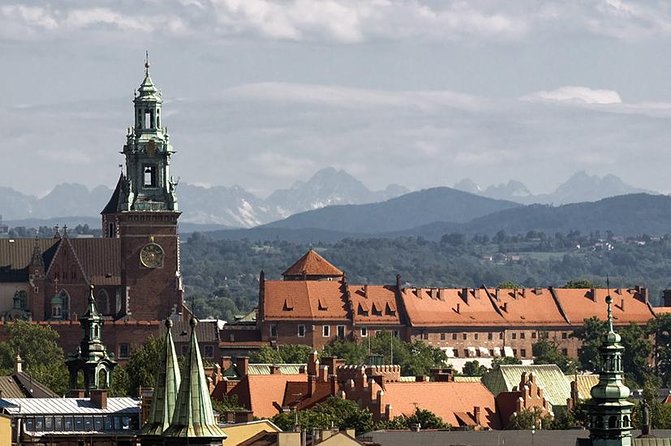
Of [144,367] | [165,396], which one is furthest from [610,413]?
[144,367]

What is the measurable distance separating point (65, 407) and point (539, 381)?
72.0 meters

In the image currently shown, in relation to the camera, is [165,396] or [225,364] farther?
[225,364]

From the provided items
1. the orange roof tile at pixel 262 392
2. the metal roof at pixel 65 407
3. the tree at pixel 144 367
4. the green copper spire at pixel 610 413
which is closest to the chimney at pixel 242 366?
the tree at pixel 144 367

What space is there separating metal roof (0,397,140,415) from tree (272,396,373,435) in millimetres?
17325

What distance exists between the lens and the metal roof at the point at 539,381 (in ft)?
557

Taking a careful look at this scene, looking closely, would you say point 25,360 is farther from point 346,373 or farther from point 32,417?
point 32,417

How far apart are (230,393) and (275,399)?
255 centimetres

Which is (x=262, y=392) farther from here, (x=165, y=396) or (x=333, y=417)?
(x=165, y=396)

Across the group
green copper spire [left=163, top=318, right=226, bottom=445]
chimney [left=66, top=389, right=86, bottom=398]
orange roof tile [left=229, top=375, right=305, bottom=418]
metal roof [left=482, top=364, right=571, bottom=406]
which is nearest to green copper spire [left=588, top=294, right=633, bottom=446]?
green copper spire [left=163, top=318, right=226, bottom=445]

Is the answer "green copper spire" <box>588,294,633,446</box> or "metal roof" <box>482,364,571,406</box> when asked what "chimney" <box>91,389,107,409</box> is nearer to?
"green copper spire" <box>588,294,633,446</box>

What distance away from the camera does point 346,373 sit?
160625 mm

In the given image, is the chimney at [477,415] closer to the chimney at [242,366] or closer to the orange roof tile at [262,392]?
the orange roof tile at [262,392]

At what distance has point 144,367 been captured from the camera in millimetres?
157000

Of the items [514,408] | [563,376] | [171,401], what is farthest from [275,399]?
[171,401]
